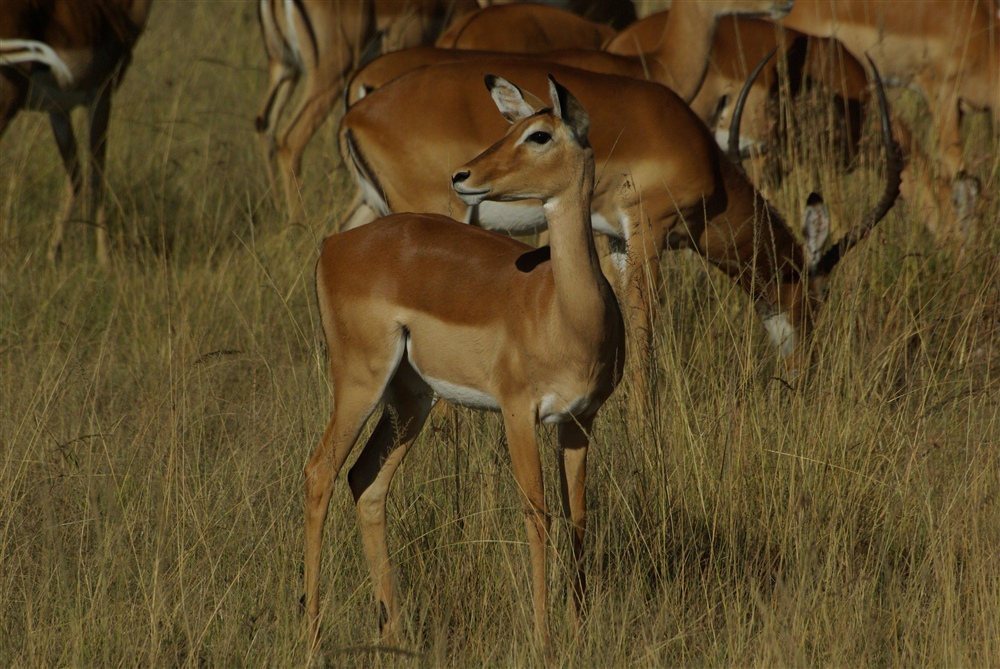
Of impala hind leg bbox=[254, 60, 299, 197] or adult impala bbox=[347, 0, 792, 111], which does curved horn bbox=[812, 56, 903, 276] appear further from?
impala hind leg bbox=[254, 60, 299, 197]

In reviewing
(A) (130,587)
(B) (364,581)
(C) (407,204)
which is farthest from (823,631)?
(C) (407,204)

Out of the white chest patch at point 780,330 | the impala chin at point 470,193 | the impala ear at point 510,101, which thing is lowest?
the white chest patch at point 780,330

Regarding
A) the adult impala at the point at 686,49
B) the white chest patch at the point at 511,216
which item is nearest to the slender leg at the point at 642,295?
the white chest patch at the point at 511,216

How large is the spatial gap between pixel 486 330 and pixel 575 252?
33 centimetres

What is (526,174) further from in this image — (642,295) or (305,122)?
(305,122)

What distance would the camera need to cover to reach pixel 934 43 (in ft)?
25.6

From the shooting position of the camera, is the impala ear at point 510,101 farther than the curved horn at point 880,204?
No

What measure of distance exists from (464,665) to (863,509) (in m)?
1.17

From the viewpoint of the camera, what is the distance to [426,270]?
3082mm

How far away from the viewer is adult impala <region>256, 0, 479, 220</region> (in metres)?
6.98

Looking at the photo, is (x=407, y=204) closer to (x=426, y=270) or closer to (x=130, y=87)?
(x=426, y=270)

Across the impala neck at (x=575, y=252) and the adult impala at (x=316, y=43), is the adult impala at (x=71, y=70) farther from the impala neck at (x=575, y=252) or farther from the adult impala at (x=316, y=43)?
the impala neck at (x=575, y=252)

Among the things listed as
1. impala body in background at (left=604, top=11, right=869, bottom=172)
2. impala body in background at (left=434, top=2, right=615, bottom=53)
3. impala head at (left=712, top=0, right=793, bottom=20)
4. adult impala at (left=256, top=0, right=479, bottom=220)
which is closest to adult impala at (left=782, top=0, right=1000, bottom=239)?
impala body in background at (left=604, top=11, right=869, bottom=172)

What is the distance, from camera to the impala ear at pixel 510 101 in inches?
117
